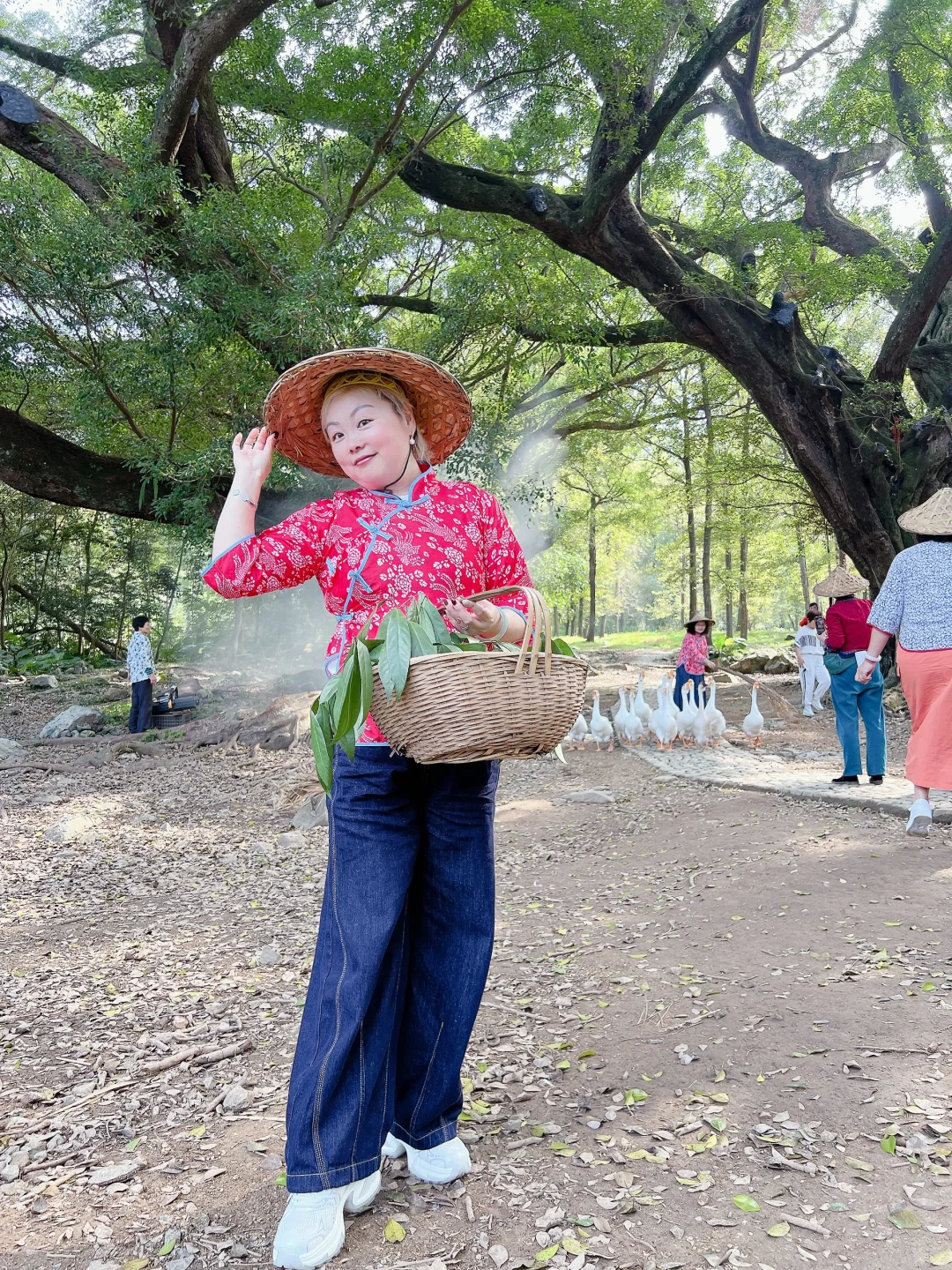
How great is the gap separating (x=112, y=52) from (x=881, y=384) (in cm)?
966

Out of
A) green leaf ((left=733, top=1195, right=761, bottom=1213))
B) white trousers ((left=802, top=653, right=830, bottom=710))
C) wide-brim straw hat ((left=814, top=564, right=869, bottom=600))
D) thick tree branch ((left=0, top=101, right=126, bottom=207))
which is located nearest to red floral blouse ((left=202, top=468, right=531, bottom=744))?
green leaf ((left=733, top=1195, right=761, bottom=1213))

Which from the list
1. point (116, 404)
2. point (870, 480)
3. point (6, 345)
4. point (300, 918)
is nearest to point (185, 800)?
point (300, 918)

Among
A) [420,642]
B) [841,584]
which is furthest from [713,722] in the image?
[420,642]

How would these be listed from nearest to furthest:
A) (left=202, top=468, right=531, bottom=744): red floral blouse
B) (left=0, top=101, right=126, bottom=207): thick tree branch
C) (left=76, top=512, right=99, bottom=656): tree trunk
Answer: (left=202, top=468, right=531, bottom=744): red floral blouse < (left=0, top=101, right=126, bottom=207): thick tree branch < (left=76, top=512, right=99, bottom=656): tree trunk

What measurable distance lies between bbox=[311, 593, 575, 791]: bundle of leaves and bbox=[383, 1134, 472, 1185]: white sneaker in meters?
1.02

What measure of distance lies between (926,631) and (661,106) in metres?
6.35

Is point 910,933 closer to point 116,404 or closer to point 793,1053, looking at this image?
point 793,1053

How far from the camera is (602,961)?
3.86 m

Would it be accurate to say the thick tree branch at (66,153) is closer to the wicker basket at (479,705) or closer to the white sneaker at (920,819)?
the wicker basket at (479,705)

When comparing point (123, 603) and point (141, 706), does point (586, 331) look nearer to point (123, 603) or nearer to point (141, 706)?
point (141, 706)

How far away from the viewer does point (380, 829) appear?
208 centimetres

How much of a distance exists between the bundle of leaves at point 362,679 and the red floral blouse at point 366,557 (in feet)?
0.63

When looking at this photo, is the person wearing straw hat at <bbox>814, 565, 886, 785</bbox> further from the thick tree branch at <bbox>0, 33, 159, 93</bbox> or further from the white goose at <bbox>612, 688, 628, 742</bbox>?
the thick tree branch at <bbox>0, 33, 159, 93</bbox>

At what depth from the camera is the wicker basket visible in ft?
5.94
